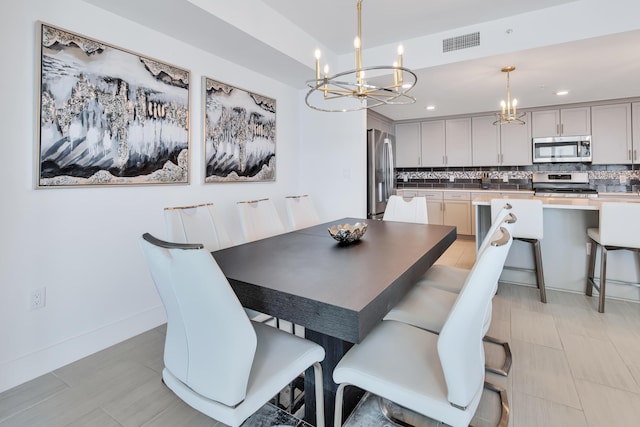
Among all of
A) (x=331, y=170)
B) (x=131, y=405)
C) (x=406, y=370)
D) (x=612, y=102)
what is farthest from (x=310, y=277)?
(x=612, y=102)

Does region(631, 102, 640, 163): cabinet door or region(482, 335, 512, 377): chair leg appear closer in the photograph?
region(482, 335, 512, 377): chair leg

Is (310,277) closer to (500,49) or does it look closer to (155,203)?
(155,203)

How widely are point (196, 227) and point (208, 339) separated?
1252mm

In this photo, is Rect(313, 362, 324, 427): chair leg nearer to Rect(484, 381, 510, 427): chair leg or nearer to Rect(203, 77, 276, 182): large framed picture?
Rect(484, 381, 510, 427): chair leg

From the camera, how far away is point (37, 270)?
6.46ft

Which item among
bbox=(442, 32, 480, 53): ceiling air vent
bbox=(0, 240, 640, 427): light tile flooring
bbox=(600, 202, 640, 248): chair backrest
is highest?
bbox=(442, 32, 480, 53): ceiling air vent

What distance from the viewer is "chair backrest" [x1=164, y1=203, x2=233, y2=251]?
199cm

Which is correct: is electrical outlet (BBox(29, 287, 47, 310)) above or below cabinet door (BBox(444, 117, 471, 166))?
below

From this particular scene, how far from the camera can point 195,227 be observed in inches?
83.5

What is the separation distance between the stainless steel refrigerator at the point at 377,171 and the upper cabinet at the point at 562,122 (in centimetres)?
265

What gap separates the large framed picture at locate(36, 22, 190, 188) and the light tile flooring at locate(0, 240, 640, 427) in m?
1.18

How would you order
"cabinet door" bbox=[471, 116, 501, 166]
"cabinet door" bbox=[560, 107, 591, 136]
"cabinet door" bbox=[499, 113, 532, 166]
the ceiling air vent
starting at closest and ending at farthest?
the ceiling air vent < "cabinet door" bbox=[560, 107, 591, 136] < "cabinet door" bbox=[499, 113, 532, 166] < "cabinet door" bbox=[471, 116, 501, 166]

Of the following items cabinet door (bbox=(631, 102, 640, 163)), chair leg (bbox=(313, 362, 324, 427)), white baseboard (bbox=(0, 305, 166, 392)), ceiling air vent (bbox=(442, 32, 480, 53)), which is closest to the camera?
chair leg (bbox=(313, 362, 324, 427))

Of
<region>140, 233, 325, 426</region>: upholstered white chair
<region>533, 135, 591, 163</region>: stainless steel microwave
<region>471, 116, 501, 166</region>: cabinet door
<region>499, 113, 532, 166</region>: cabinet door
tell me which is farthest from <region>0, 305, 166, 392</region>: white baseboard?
<region>533, 135, 591, 163</region>: stainless steel microwave
